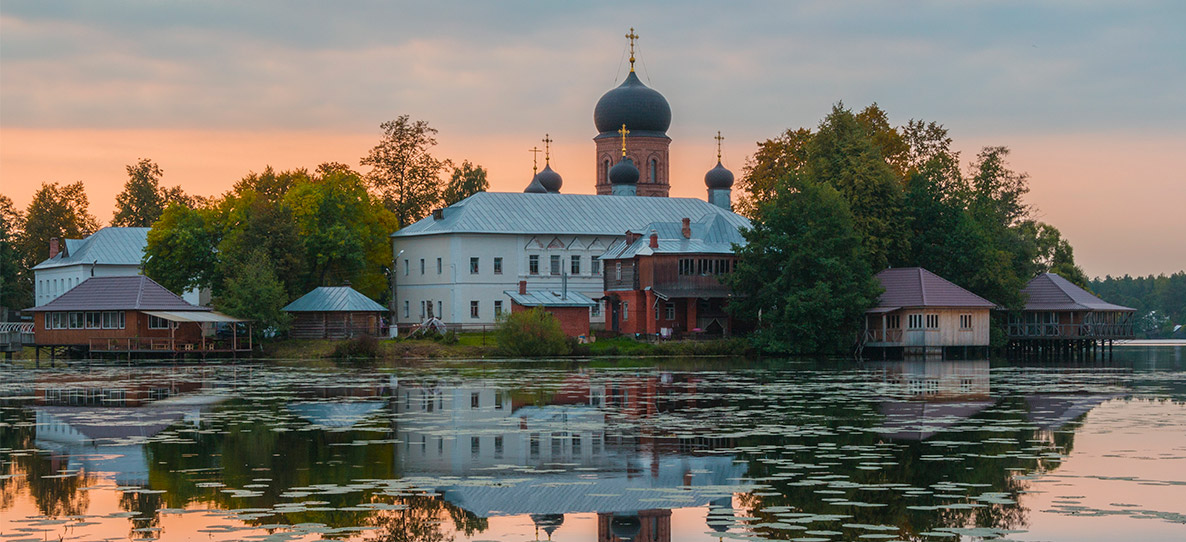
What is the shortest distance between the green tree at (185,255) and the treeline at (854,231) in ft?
87.1

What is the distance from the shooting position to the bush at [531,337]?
58.3 metres

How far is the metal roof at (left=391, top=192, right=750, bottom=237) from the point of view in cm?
7562

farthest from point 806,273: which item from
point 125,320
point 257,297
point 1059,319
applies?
point 125,320

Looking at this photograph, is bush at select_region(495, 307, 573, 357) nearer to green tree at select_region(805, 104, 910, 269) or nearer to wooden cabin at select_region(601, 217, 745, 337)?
wooden cabin at select_region(601, 217, 745, 337)

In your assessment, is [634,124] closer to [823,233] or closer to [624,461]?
[823,233]

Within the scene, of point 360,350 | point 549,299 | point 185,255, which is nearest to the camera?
point 360,350

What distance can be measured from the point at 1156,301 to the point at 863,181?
8782cm

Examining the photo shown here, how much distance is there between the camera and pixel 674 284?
2655 inches

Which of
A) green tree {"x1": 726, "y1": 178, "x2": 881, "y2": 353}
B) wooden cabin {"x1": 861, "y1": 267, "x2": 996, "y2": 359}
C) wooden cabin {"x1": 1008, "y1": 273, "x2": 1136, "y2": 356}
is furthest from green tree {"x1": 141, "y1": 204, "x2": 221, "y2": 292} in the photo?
wooden cabin {"x1": 1008, "y1": 273, "x2": 1136, "y2": 356}

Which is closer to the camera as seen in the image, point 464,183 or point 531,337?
point 531,337

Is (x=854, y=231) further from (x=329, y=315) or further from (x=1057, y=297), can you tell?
(x=329, y=315)

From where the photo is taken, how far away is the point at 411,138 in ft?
291

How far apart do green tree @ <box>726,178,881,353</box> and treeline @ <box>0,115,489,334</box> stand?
2181 centimetres

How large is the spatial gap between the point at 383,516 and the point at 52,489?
475cm
